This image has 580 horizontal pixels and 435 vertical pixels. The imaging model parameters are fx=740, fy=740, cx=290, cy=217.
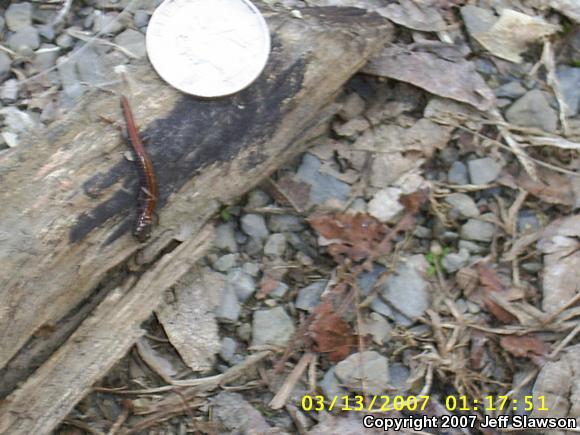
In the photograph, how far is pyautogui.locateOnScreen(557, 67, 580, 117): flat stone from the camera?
3.89m

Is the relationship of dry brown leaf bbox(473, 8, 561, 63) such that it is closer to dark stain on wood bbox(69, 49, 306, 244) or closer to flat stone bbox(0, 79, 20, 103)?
dark stain on wood bbox(69, 49, 306, 244)

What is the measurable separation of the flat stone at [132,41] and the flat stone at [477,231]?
1831mm

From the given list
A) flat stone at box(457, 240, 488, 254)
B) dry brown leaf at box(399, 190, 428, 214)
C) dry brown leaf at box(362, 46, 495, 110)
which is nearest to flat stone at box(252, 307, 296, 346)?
dry brown leaf at box(399, 190, 428, 214)

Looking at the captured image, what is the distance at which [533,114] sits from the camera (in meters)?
3.84

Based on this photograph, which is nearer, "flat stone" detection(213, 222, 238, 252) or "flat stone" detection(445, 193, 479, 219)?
"flat stone" detection(213, 222, 238, 252)

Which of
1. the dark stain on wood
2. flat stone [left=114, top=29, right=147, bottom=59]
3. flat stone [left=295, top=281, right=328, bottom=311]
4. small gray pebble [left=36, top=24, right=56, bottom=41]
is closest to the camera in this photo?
the dark stain on wood

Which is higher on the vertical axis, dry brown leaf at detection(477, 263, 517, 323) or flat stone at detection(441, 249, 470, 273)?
flat stone at detection(441, 249, 470, 273)

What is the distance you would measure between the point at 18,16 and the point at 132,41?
0.63 metres

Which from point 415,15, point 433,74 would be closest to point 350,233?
point 433,74

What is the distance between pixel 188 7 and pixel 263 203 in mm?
990

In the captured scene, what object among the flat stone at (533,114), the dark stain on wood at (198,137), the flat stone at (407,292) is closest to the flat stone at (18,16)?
the dark stain on wood at (198,137)

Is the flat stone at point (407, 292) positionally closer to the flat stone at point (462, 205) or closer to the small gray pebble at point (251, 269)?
the flat stone at point (462, 205)

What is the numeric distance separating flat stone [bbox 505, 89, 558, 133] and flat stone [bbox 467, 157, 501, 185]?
0.27m

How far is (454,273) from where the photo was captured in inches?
142
